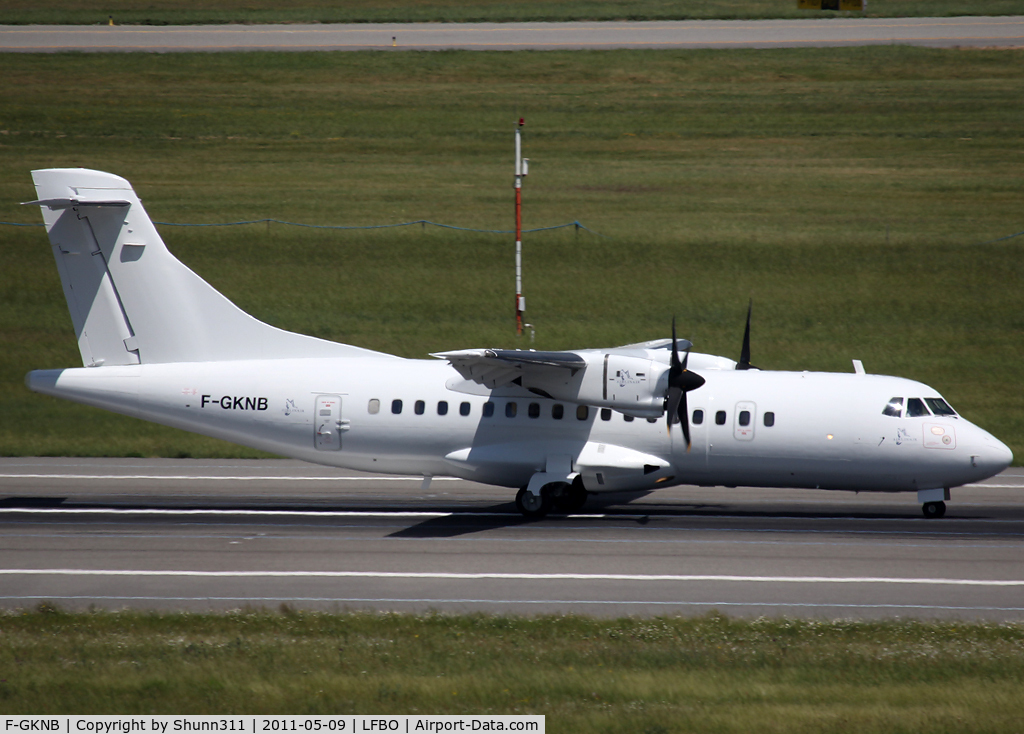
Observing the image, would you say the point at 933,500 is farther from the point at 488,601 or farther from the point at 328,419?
the point at 328,419

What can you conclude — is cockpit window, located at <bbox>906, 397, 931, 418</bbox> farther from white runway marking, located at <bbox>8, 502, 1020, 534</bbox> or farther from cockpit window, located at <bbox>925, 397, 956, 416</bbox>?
white runway marking, located at <bbox>8, 502, 1020, 534</bbox>

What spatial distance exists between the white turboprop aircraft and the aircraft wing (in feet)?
0.14

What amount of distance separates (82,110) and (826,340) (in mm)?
44158

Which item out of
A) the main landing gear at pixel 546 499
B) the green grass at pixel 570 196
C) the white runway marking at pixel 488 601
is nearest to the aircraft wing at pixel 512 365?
the main landing gear at pixel 546 499

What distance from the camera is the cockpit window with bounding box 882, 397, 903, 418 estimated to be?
22016 mm

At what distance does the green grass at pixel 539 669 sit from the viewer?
489 inches

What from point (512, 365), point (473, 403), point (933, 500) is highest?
point (512, 365)

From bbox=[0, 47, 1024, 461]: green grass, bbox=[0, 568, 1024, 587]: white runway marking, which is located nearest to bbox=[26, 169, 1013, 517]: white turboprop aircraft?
bbox=[0, 568, 1024, 587]: white runway marking

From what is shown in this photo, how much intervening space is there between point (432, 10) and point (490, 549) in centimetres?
5950

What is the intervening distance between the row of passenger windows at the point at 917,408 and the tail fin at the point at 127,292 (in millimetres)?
13921

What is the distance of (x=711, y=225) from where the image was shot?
155ft

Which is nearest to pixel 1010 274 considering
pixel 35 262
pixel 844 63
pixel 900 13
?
pixel 844 63
